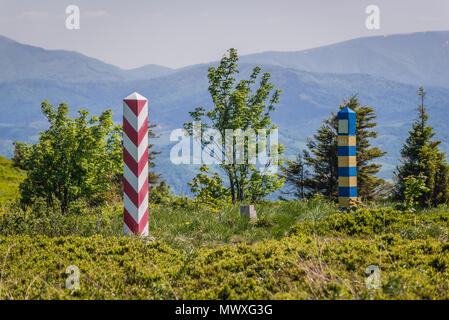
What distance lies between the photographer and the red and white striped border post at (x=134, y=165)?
6621 mm

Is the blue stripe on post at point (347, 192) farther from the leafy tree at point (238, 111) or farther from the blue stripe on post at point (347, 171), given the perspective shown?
the leafy tree at point (238, 111)

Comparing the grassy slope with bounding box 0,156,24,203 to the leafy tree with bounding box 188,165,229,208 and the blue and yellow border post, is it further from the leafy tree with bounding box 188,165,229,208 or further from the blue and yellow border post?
the blue and yellow border post

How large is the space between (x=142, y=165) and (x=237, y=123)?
747 cm

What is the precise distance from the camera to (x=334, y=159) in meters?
22.3

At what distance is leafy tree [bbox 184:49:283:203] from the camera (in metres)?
14.1

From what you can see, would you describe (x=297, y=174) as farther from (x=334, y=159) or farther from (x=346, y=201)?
(x=346, y=201)

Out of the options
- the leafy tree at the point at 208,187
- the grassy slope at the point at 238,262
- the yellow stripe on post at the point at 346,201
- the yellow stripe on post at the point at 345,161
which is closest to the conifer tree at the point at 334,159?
the leafy tree at the point at 208,187

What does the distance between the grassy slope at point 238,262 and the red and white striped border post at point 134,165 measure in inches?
18.4

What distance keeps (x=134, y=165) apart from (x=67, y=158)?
10.1 feet

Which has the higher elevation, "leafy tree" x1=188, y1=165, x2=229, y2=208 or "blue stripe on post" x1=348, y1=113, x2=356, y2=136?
"blue stripe on post" x1=348, y1=113, x2=356, y2=136

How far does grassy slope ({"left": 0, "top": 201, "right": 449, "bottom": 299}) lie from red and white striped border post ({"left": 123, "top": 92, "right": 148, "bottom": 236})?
469mm

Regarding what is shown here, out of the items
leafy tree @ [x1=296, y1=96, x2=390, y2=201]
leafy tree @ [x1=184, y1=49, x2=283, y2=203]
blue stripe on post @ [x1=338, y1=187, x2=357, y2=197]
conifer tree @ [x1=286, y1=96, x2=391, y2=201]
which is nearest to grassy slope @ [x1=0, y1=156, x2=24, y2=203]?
leafy tree @ [x1=184, y1=49, x2=283, y2=203]

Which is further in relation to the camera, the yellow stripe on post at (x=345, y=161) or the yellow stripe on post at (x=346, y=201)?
the yellow stripe on post at (x=345, y=161)
